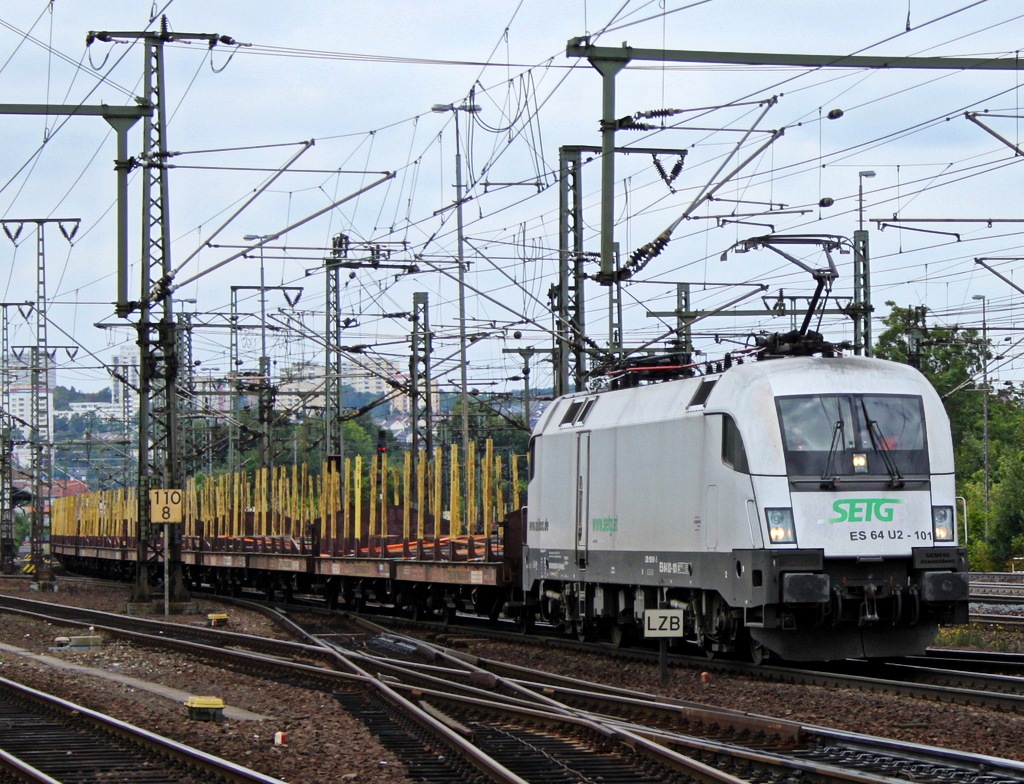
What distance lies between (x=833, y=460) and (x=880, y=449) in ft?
1.95

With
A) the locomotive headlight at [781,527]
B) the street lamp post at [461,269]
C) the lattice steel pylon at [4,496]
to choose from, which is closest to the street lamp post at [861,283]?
the street lamp post at [461,269]

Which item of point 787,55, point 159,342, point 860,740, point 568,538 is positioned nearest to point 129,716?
point 860,740

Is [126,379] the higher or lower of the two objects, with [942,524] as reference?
higher

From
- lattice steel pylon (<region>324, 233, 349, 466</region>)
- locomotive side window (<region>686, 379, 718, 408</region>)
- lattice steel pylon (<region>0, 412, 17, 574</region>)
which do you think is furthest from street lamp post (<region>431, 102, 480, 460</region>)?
lattice steel pylon (<region>0, 412, 17, 574</region>)

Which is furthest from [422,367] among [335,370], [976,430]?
[976,430]

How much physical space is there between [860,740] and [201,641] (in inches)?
598

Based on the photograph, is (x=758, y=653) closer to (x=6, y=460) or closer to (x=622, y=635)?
(x=622, y=635)

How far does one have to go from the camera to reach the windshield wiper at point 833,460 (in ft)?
53.3

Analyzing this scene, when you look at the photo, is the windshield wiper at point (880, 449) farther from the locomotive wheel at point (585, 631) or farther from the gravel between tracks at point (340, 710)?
the locomotive wheel at point (585, 631)

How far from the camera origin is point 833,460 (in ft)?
53.9

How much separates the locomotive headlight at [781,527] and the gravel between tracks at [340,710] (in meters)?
1.51

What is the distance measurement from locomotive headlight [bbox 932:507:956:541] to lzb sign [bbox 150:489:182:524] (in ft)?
54.8

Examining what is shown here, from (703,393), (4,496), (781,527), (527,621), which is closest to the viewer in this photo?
(781,527)

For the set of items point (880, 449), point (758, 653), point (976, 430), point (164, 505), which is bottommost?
point (758, 653)
